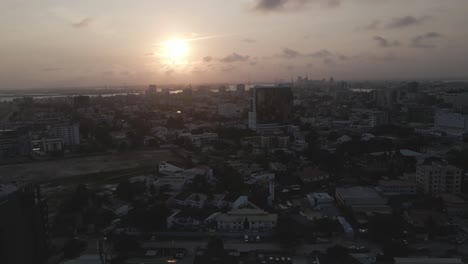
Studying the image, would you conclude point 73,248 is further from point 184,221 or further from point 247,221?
point 247,221

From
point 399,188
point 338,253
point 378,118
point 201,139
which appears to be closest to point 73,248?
point 338,253

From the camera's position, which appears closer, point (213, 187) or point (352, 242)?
point (352, 242)

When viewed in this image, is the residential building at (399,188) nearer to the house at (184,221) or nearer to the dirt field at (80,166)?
the house at (184,221)

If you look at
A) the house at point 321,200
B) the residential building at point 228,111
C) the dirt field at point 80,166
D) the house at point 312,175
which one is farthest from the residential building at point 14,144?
the residential building at point 228,111

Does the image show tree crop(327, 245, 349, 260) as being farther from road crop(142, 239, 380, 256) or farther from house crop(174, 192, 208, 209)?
house crop(174, 192, 208, 209)

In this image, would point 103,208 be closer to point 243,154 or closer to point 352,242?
point 352,242

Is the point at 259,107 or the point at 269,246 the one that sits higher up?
the point at 259,107

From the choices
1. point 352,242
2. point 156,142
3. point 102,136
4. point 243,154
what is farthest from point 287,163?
point 102,136

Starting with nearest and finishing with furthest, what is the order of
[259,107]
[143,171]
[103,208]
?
[103,208]
[143,171]
[259,107]
